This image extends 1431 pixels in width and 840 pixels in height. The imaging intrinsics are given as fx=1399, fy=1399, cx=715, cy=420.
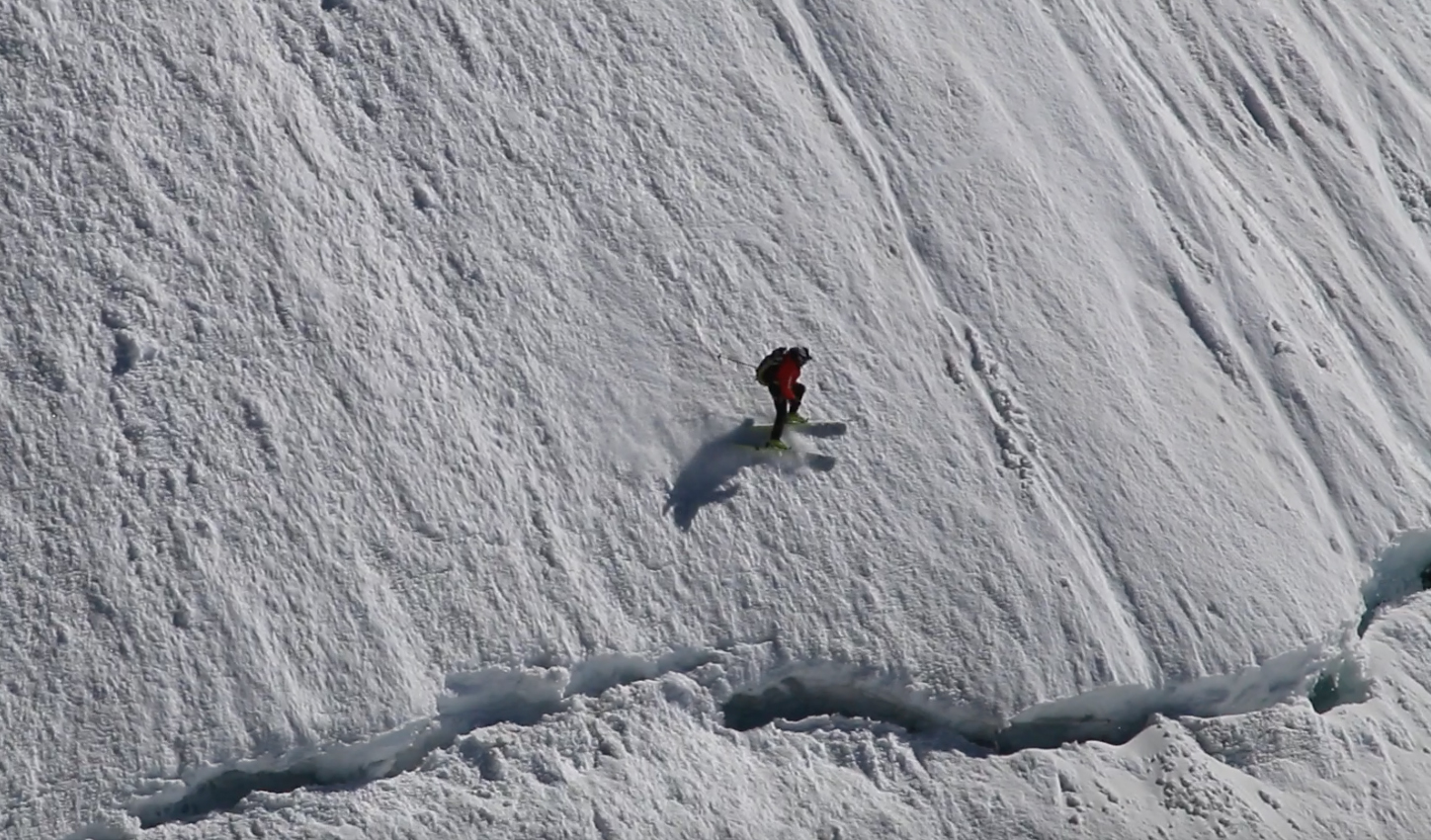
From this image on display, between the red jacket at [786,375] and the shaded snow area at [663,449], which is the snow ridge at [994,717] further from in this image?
the red jacket at [786,375]

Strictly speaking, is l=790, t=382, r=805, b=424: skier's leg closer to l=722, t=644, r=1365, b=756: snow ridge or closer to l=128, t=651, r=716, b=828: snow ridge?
l=722, t=644, r=1365, b=756: snow ridge

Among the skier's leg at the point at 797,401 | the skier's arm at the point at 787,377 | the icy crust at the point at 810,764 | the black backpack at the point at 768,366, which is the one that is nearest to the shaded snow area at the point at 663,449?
the icy crust at the point at 810,764

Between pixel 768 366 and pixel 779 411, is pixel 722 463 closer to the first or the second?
pixel 779 411

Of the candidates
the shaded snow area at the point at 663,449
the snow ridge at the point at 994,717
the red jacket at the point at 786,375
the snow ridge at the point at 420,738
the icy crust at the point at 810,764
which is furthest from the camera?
the red jacket at the point at 786,375

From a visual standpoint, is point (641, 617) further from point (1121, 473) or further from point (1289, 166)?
point (1289, 166)

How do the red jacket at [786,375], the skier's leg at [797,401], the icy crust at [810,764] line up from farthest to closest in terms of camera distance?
the skier's leg at [797,401] → the red jacket at [786,375] → the icy crust at [810,764]

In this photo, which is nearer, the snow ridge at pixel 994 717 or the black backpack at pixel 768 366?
the snow ridge at pixel 994 717

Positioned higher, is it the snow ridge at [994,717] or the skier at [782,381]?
the skier at [782,381]
